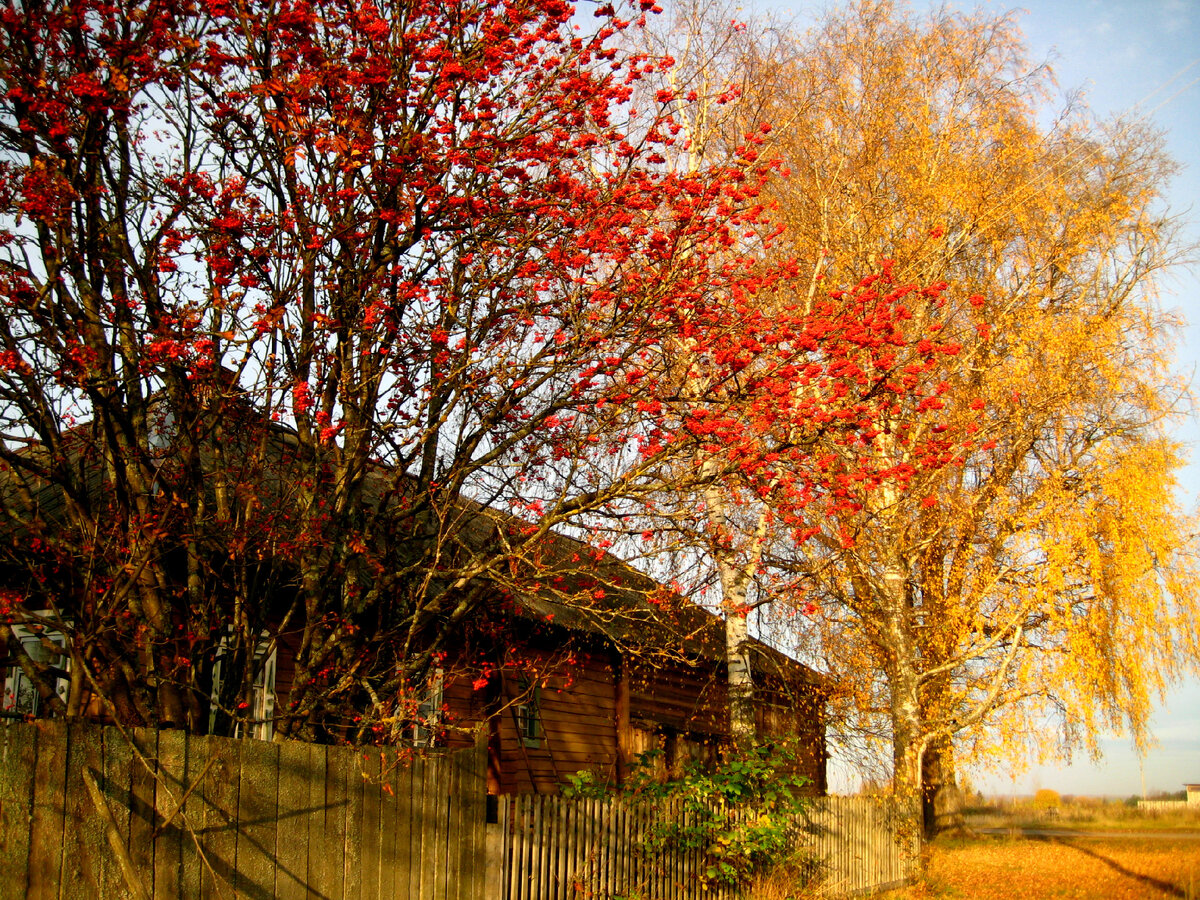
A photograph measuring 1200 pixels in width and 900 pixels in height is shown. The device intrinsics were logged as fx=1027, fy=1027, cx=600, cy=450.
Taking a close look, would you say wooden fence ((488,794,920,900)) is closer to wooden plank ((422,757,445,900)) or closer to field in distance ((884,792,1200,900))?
wooden plank ((422,757,445,900))

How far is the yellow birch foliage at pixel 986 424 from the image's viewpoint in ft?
58.1

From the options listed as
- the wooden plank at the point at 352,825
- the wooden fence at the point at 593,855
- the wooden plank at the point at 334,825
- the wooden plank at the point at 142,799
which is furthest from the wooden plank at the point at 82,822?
the wooden fence at the point at 593,855

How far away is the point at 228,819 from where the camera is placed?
6367 millimetres

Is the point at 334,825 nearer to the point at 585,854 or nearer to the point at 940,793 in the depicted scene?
the point at 585,854

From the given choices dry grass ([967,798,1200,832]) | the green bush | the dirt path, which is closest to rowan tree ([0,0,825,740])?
the green bush

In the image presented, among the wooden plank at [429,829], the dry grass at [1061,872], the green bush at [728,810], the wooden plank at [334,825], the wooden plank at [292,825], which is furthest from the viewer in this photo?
the dry grass at [1061,872]

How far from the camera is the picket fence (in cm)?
551

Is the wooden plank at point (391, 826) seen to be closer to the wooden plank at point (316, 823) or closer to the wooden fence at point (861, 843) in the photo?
the wooden plank at point (316, 823)

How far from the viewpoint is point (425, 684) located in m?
8.50

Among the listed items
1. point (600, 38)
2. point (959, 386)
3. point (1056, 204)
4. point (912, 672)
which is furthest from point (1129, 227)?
point (600, 38)

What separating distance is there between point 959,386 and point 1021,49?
24.0ft

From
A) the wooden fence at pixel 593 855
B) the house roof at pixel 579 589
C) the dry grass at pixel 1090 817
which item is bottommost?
the dry grass at pixel 1090 817

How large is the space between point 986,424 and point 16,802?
1754cm

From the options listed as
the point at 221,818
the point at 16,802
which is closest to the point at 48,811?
the point at 16,802
